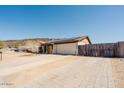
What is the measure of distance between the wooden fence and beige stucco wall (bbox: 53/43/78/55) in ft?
5.65

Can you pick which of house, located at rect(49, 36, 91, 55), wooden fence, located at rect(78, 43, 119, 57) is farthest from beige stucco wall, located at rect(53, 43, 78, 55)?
wooden fence, located at rect(78, 43, 119, 57)

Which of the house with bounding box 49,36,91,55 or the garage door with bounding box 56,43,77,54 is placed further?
the garage door with bounding box 56,43,77,54

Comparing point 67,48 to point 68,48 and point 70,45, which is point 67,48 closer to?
point 68,48

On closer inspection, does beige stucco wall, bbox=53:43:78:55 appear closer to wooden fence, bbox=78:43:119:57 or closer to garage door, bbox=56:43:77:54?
garage door, bbox=56:43:77:54

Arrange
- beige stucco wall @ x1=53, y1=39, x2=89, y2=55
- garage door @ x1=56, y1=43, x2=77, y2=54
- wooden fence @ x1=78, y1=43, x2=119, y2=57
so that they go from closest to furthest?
wooden fence @ x1=78, y1=43, x2=119, y2=57 < beige stucco wall @ x1=53, y1=39, x2=89, y2=55 < garage door @ x1=56, y1=43, x2=77, y2=54

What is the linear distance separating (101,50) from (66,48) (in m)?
8.02

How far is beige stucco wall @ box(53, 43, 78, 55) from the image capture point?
24686mm

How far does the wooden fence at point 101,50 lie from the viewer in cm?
1820

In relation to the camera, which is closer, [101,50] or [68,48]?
[101,50]

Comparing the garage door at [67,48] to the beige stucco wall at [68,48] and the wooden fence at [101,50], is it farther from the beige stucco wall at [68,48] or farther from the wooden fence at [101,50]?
the wooden fence at [101,50]

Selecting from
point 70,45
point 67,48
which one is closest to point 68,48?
point 67,48

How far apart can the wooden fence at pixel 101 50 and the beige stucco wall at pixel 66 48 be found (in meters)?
1.72

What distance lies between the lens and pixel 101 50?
19766 mm

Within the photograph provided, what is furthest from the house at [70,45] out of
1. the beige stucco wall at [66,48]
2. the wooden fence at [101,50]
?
the wooden fence at [101,50]
